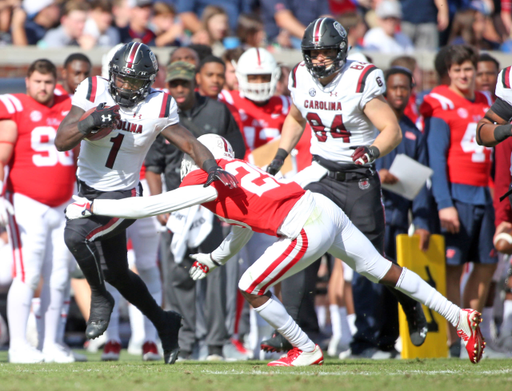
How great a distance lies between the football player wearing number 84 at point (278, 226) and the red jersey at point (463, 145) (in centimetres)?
191

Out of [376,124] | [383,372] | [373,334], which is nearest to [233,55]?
[376,124]

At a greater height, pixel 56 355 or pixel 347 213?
pixel 347 213

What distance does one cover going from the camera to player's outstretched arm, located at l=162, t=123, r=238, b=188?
4.19 meters

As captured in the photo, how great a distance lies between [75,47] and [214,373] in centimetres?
563

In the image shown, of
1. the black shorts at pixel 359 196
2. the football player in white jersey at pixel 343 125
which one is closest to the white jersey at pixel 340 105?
the football player in white jersey at pixel 343 125

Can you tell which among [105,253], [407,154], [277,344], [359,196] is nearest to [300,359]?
[277,344]

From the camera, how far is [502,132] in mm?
4414

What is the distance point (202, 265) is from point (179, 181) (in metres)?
1.31

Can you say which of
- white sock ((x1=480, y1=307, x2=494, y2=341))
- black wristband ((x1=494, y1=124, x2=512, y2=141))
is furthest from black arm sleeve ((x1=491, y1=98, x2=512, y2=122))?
white sock ((x1=480, y1=307, x2=494, y2=341))

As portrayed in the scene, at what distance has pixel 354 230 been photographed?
4.54 meters

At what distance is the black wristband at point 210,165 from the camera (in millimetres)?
4289

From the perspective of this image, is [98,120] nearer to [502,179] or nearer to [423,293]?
[423,293]

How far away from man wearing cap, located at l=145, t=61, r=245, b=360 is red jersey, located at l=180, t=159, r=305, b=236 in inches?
59.5

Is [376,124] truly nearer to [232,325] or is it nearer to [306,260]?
[306,260]
